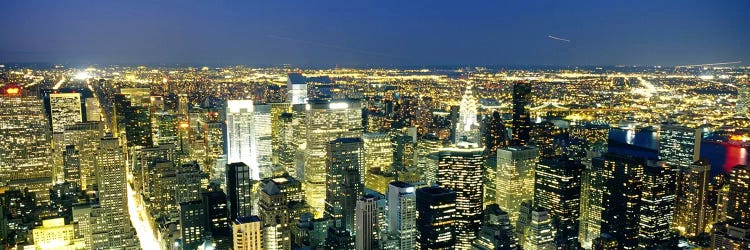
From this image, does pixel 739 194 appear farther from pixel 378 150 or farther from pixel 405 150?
pixel 378 150

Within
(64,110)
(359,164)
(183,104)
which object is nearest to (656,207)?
(359,164)

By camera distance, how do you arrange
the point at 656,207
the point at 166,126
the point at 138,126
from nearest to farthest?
1. the point at 656,207
2. the point at 138,126
3. the point at 166,126

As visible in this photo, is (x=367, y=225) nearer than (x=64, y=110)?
Yes

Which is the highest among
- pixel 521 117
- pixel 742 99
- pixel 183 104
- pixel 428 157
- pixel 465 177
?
pixel 742 99

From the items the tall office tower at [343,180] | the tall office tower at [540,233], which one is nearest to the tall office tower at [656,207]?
the tall office tower at [540,233]

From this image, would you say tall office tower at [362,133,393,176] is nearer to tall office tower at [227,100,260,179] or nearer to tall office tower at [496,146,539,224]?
tall office tower at [496,146,539,224]

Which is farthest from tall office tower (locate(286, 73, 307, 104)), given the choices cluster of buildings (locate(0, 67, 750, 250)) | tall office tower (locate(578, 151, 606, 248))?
tall office tower (locate(578, 151, 606, 248))

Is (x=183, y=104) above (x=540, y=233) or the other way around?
above
